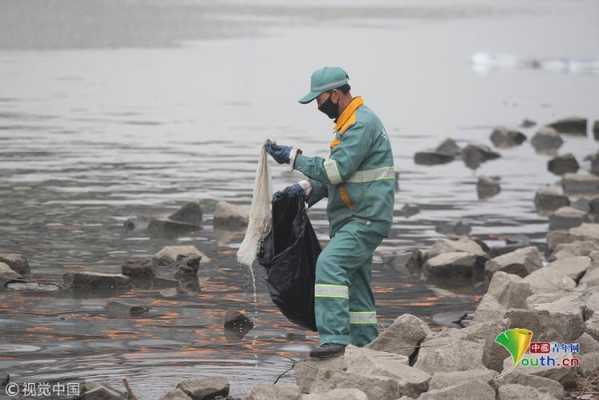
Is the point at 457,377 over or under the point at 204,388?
over

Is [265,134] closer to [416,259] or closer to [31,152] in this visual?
[31,152]

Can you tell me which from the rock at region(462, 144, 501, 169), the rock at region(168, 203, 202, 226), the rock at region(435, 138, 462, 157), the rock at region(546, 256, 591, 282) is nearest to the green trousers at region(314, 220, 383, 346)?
the rock at region(546, 256, 591, 282)

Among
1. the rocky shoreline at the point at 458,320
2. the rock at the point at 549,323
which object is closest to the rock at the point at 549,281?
the rocky shoreline at the point at 458,320

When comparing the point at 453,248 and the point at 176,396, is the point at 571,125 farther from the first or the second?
the point at 176,396

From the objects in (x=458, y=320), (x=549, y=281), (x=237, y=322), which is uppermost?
(x=549, y=281)

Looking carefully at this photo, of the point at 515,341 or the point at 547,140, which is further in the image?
the point at 547,140

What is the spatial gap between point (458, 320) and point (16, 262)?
167 inches

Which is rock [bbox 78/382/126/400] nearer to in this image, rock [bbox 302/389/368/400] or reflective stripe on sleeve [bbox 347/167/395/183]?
rock [bbox 302/389/368/400]

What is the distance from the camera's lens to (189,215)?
17.7 meters

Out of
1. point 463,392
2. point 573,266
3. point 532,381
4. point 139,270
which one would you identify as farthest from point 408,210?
point 463,392

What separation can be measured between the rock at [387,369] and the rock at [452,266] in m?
5.25

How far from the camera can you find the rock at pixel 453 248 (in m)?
15.5

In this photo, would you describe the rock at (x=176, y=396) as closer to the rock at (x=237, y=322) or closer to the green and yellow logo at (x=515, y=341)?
the green and yellow logo at (x=515, y=341)

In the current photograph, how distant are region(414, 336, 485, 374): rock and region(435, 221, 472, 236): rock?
25.6 ft
